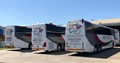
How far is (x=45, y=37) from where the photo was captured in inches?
813

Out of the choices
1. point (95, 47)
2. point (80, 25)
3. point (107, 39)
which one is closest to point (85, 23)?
point (80, 25)

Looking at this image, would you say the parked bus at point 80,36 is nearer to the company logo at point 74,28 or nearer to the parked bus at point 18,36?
the company logo at point 74,28

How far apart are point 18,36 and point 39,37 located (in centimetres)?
468

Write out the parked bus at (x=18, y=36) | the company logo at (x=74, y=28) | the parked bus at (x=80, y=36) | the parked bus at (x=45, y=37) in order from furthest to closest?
the parked bus at (x=18, y=36) → the parked bus at (x=45, y=37) → the company logo at (x=74, y=28) → the parked bus at (x=80, y=36)

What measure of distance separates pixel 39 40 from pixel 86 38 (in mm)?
4924

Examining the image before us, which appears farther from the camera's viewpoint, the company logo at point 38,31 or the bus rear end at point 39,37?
the company logo at point 38,31

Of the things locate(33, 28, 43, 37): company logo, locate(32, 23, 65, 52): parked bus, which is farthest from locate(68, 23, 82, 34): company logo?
locate(33, 28, 43, 37): company logo

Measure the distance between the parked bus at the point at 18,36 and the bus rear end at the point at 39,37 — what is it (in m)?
4.04

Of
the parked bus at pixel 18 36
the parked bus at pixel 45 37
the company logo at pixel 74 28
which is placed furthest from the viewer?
the parked bus at pixel 18 36

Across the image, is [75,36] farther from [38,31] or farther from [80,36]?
[38,31]

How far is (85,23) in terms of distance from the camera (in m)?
18.0

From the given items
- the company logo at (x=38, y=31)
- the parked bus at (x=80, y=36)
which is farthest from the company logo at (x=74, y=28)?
the company logo at (x=38, y=31)

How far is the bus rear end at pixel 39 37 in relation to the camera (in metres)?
20.7

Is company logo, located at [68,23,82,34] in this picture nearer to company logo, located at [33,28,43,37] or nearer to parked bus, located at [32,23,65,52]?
parked bus, located at [32,23,65,52]
